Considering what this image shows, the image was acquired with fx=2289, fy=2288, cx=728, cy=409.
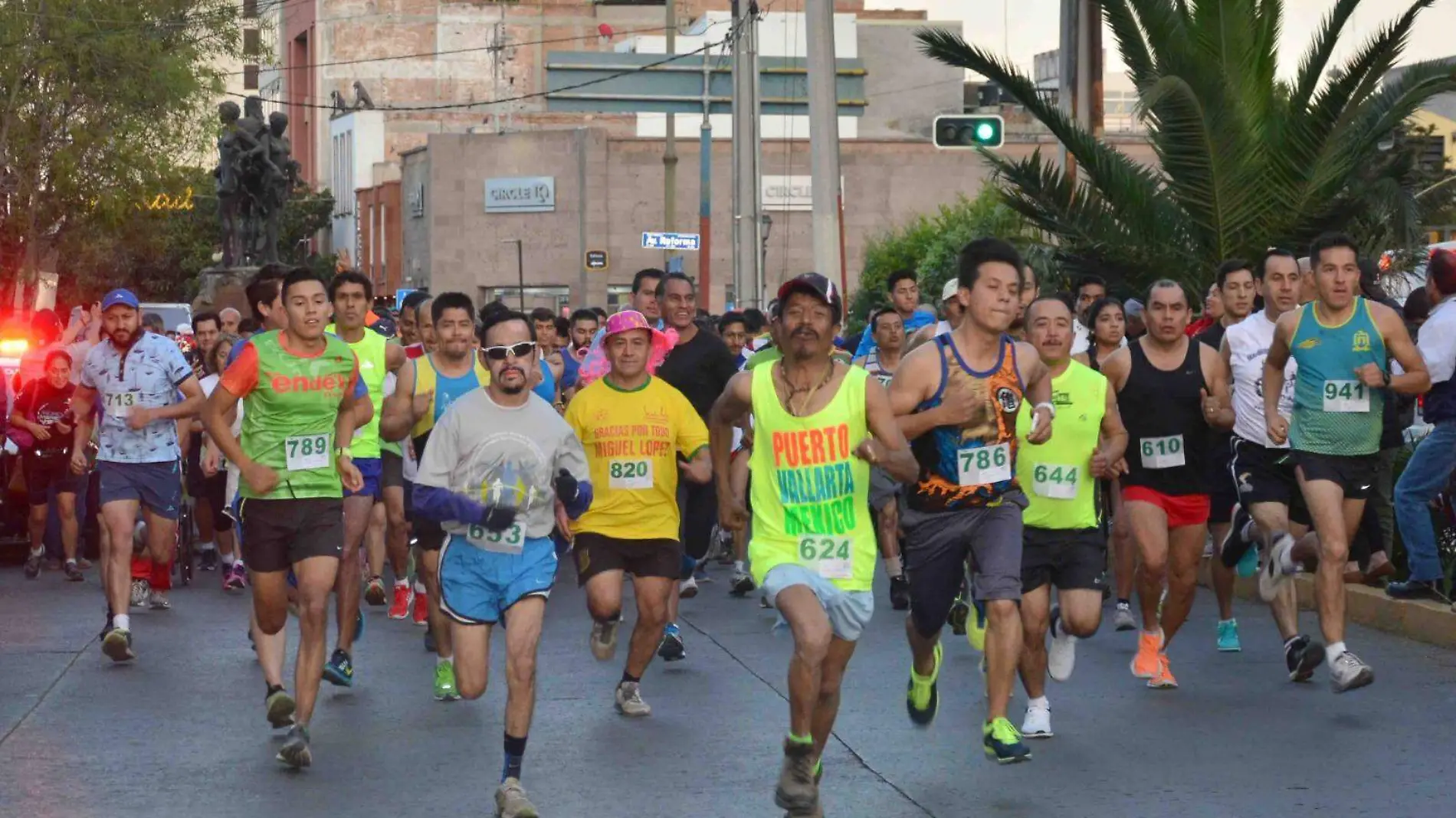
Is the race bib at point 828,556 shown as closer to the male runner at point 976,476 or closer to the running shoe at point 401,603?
the male runner at point 976,476

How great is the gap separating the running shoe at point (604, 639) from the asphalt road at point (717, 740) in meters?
0.31

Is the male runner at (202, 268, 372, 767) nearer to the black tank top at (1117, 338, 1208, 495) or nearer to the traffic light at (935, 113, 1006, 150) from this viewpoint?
the black tank top at (1117, 338, 1208, 495)

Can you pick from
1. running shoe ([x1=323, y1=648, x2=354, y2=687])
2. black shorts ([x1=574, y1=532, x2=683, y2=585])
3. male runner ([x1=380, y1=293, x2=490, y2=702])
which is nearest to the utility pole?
male runner ([x1=380, y1=293, x2=490, y2=702])

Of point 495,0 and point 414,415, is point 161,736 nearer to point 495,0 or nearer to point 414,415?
point 414,415

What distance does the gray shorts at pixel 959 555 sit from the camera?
8547mm

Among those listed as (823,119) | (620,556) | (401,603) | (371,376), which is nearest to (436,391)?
(371,376)

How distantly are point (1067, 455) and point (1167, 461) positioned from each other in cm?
91

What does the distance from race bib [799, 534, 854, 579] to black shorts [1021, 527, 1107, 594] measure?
1928 millimetres

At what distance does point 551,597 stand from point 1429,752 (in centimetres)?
745

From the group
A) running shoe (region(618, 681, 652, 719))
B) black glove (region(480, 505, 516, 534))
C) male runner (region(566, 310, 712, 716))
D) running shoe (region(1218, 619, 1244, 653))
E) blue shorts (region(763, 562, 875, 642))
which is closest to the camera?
blue shorts (region(763, 562, 875, 642))

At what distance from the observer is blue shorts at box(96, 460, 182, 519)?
504 inches

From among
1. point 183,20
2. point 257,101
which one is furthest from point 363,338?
point 183,20

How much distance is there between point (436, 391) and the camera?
A: 11.4m

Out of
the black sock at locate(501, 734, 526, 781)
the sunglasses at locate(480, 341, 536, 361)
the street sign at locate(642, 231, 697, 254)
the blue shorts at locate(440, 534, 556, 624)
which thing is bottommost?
the black sock at locate(501, 734, 526, 781)
